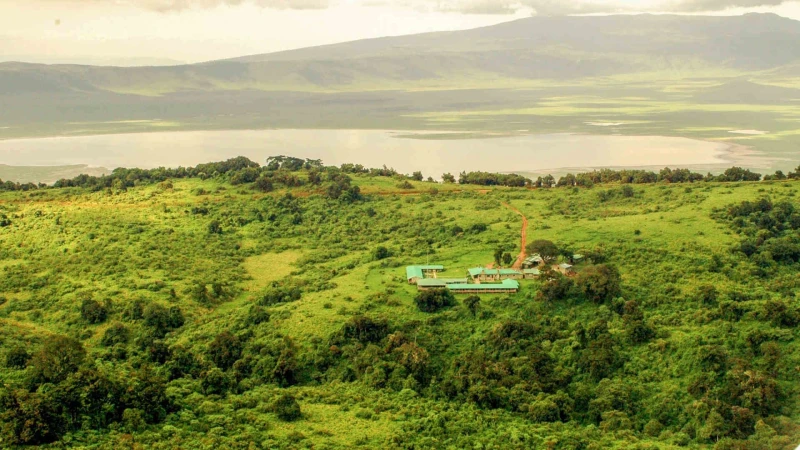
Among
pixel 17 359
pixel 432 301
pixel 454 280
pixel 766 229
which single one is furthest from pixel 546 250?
pixel 17 359

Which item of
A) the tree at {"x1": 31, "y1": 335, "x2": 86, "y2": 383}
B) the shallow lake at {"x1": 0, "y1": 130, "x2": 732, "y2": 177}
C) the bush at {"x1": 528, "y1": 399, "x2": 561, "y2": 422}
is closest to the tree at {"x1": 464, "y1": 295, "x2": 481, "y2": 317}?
the bush at {"x1": 528, "y1": 399, "x2": 561, "y2": 422}

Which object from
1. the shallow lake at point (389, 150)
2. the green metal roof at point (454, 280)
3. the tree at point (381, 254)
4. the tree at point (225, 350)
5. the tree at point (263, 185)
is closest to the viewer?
the tree at point (225, 350)

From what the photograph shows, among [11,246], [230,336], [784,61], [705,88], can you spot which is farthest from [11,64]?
[784,61]

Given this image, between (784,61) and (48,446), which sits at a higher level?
(784,61)

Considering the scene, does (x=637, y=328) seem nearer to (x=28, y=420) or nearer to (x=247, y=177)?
(x=28, y=420)

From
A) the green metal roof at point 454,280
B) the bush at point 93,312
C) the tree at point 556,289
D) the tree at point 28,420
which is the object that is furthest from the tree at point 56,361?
the tree at point 556,289

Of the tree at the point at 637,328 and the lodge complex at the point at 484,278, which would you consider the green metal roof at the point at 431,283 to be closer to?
the lodge complex at the point at 484,278

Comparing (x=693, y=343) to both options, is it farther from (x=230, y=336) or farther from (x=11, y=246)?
(x=11, y=246)
